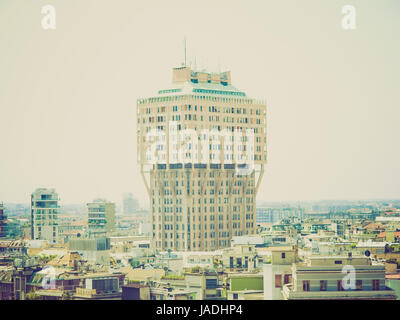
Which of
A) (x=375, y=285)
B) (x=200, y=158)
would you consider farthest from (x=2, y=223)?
(x=375, y=285)

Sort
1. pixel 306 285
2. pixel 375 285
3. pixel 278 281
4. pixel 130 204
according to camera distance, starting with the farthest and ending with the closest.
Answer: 1. pixel 130 204
2. pixel 278 281
3. pixel 375 285
4. pixel 306 285

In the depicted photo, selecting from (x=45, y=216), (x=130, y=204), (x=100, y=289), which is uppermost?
(x=130, y=204)

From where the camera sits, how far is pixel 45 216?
123 feet

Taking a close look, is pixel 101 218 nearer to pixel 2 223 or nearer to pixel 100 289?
pixel 2 223

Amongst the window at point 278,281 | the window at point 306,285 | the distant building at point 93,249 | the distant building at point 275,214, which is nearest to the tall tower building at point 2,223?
the distant building at point 93,249

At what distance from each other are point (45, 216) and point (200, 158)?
4971 millimetres

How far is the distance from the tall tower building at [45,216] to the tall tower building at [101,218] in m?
1.07

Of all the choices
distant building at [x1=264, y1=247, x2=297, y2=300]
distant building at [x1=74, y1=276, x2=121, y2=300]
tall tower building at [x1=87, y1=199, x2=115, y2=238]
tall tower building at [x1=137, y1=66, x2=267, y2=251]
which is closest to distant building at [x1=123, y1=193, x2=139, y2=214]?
tall tower building at [x1=87, y1=199, x2=115, y2=238]

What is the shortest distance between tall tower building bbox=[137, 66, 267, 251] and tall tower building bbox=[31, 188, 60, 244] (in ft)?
9.62

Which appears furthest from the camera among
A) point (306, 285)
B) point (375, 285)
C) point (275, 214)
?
point (275, 214)
